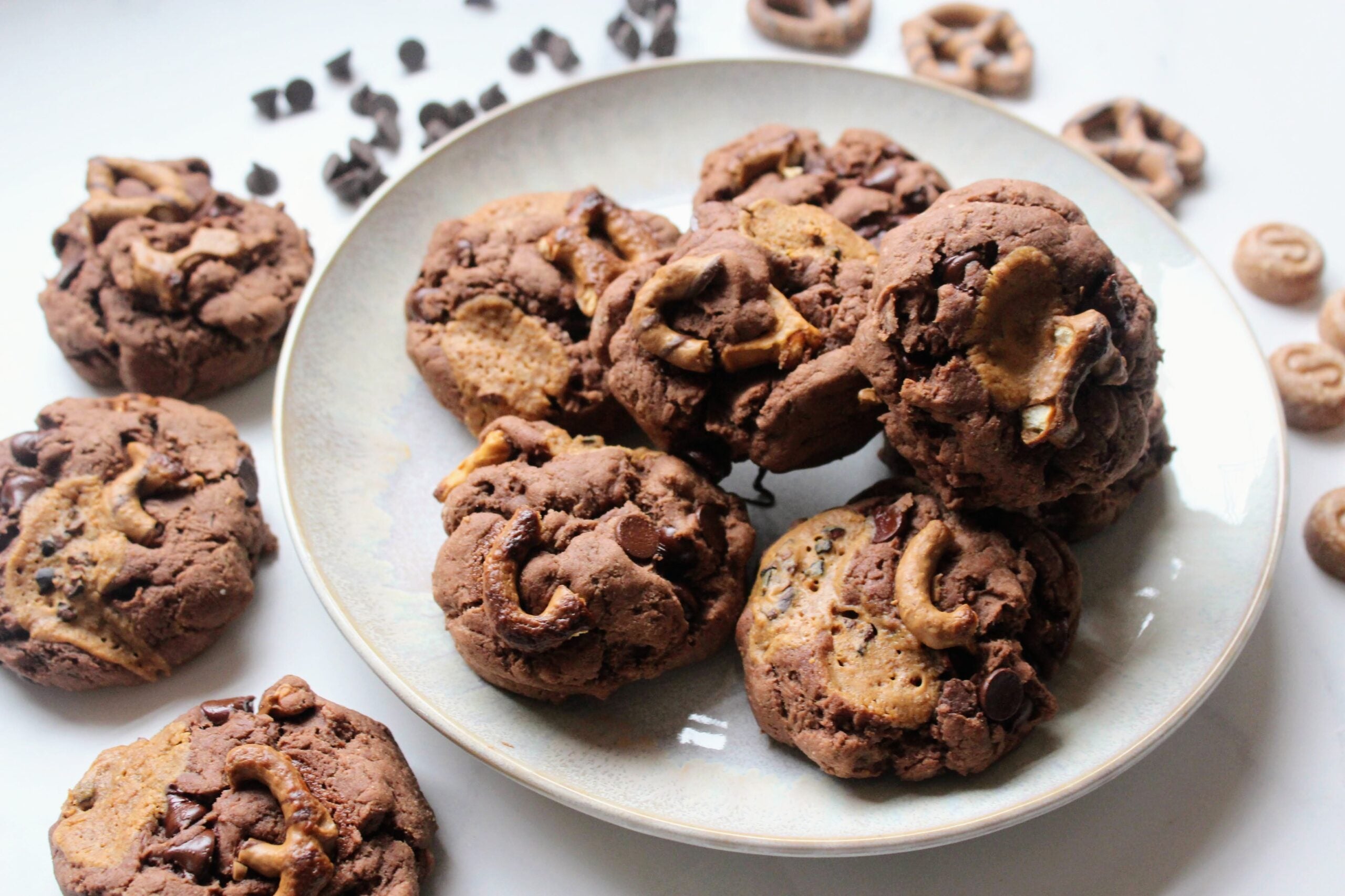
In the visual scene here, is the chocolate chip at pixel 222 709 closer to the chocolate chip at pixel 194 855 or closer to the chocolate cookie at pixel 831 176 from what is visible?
the chocolate chip at pixel 194 855

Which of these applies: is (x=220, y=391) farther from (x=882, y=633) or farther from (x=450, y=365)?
(x=882, y=633)

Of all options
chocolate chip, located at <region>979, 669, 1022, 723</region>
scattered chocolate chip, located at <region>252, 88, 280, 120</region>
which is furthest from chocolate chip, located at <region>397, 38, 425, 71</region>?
chocolate chip, located at <region>979, 669, 1022, 723</region>

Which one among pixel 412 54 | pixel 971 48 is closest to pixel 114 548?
pixel 412 54

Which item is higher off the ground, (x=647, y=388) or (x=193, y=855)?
(x=647, y=388)

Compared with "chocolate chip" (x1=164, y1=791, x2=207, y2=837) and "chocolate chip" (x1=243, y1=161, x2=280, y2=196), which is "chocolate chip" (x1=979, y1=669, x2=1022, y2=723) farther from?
"chocolate chip" (x1=243, y1=161, x2=280, y2=196)

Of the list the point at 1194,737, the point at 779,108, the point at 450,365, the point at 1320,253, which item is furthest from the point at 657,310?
the point at 1320,253

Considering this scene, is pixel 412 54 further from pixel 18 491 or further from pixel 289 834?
pixel 289 834
